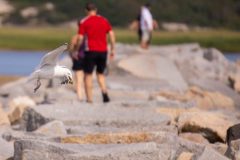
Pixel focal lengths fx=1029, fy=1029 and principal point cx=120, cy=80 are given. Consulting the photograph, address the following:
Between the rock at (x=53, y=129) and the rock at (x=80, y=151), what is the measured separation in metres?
1.53

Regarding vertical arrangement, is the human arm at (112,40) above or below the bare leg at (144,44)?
above

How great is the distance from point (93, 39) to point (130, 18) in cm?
5992

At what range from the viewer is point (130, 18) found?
74.4m

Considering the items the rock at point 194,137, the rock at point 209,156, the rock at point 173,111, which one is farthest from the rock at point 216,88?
the rock at point 209,156

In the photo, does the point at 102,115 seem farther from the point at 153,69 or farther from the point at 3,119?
the point at 153,69

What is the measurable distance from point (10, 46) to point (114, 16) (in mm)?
19378

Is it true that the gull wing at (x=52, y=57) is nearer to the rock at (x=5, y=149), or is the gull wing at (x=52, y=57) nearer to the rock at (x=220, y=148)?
the rock at (x=5, y=149)

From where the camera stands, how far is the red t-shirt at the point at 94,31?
14492 millimetres

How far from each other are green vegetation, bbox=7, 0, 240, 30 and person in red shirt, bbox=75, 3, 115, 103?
5553 cm

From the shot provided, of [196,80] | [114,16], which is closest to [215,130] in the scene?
[196,80]

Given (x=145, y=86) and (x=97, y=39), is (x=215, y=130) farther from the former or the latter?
(x=145, y=86)

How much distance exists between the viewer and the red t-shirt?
47.5ft

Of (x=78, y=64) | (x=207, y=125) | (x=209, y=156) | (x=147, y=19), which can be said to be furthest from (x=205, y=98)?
(x=209, y=156)

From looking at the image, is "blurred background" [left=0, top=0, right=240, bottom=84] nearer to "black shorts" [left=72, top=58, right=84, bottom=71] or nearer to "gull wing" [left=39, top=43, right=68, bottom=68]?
"black shorts" [left=72, top=58, right=84, bottom=71]
